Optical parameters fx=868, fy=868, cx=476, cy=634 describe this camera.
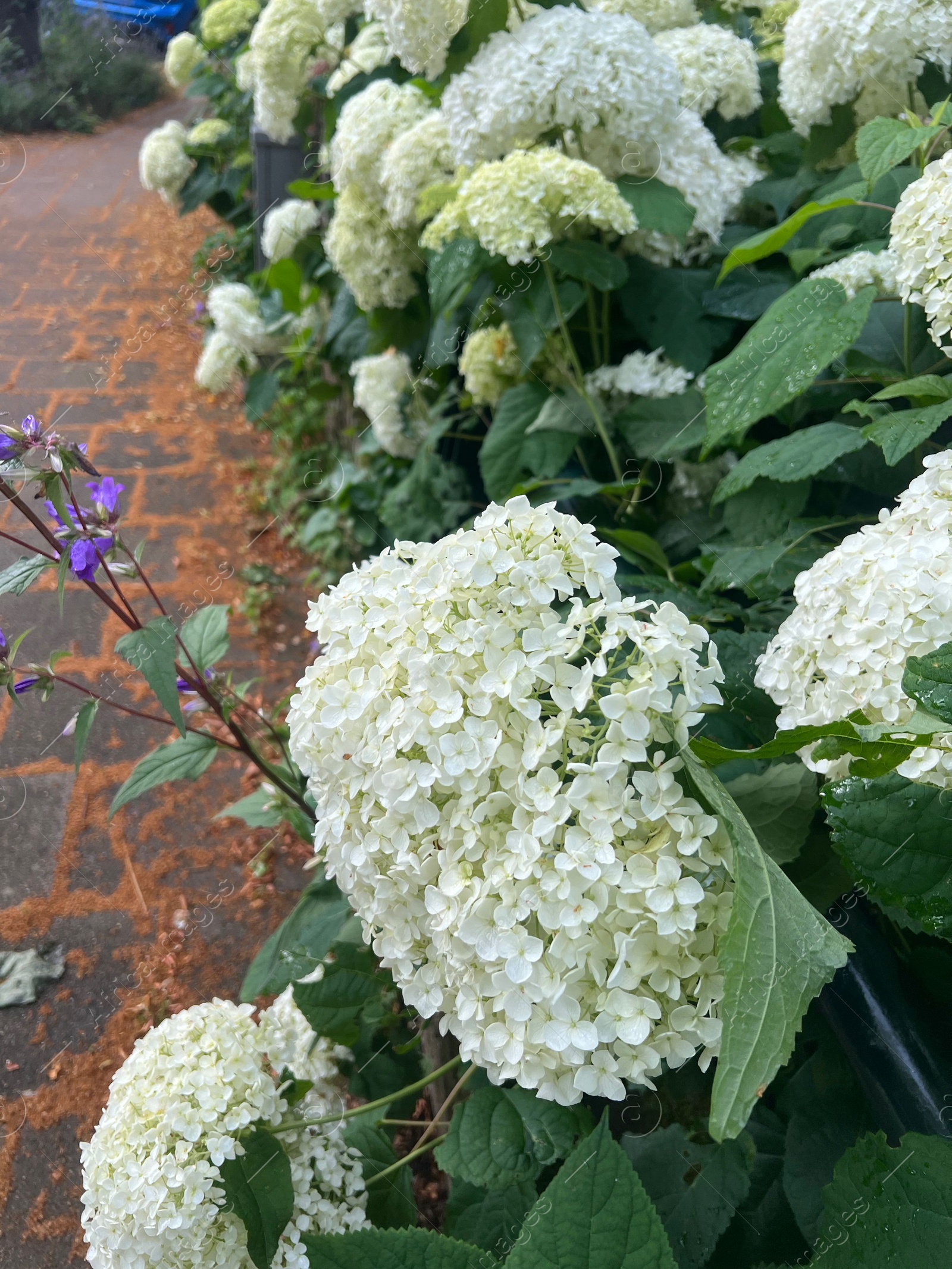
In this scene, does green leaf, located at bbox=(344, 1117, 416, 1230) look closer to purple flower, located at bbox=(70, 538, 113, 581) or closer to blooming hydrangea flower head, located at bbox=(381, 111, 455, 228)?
purple flower, located at bbox=(70, 538, 113, 581)

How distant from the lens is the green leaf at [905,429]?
82cm

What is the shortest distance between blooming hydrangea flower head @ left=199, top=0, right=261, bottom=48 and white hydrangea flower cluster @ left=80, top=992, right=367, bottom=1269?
329 centimetres

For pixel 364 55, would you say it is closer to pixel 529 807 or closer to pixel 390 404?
pixel 390 404

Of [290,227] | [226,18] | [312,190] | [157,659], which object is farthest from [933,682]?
[226,18]

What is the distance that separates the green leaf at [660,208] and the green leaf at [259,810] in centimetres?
102

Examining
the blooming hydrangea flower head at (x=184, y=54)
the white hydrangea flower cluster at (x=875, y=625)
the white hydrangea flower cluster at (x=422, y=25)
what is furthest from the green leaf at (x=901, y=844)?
the blooming hydrangea flower head at (x=184, y=54)

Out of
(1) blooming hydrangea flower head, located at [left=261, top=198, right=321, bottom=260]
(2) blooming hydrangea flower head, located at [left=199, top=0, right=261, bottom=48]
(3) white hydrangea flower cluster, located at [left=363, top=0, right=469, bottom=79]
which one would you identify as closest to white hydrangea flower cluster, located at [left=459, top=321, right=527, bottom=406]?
(3) white hydrangea flower cluster, located at [left=363, top=0, right=469, bottom=79]

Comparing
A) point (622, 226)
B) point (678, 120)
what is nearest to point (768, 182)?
point (678, 120)

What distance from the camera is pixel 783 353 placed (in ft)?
3.19

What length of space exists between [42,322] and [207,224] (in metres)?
3.27

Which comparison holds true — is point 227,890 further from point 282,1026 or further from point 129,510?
point 129,510

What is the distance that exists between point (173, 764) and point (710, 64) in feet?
5.12

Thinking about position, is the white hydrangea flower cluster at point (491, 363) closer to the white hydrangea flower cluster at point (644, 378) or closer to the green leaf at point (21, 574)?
the white hydrangea flower cluster at point (644, 378)

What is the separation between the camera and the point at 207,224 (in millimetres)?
3861
